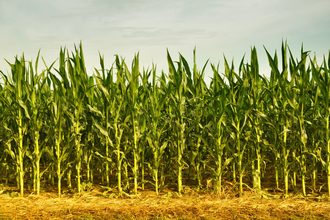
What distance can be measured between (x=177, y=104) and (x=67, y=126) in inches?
81.1

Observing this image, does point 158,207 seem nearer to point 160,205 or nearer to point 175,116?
point 160,205

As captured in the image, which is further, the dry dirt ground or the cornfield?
the cornfield

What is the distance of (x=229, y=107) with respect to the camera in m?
7.18

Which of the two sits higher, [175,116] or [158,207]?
[175,116]

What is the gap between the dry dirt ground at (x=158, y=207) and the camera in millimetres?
6152

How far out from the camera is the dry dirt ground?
6152 mm

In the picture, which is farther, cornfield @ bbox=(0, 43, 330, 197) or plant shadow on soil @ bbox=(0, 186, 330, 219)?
cornfield @ bbox=(0, 43, 330, 197)

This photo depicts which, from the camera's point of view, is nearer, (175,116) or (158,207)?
(158,207)

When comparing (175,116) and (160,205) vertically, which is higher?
(175,116)

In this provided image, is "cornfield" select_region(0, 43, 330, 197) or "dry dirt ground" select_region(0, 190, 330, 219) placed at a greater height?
"cornfield" select_region(0, 43, 330, 197)

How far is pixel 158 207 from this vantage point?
21.1 ft

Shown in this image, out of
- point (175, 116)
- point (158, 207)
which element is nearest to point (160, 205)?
point (158, 207)

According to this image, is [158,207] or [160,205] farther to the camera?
[160,205]

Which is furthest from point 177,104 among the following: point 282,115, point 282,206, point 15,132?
point 15,132
